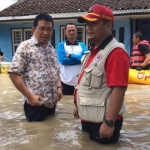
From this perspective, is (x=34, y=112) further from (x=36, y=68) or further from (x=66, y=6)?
(x=66, y=6)

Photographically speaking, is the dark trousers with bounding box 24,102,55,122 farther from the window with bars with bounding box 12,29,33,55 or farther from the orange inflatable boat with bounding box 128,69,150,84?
the window with bars with bounding box 12,29,33,55

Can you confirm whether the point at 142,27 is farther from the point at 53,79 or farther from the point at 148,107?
the point at 53,79

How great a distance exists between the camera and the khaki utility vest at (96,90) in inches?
114

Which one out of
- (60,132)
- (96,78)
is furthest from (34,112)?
(96,78)

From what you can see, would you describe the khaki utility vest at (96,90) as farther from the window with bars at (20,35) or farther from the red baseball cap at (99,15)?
the window with bars at (20,35)

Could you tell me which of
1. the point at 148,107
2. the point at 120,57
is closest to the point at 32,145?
the point at 120,57

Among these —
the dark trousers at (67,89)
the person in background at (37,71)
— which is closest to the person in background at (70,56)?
the dark trousers at (67,89)

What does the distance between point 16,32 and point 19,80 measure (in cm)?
1163

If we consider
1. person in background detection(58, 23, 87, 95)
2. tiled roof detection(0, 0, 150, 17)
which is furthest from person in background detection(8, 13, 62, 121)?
tiled roof detection(0, 0, 150, 17)

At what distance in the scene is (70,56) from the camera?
5.93 meters

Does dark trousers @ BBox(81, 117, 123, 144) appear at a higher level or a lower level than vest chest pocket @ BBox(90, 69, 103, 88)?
lower

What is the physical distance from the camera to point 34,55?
390 centimetres

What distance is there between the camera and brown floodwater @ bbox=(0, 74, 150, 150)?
10.7ft

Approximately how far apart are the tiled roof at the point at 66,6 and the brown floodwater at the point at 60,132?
7798mm
